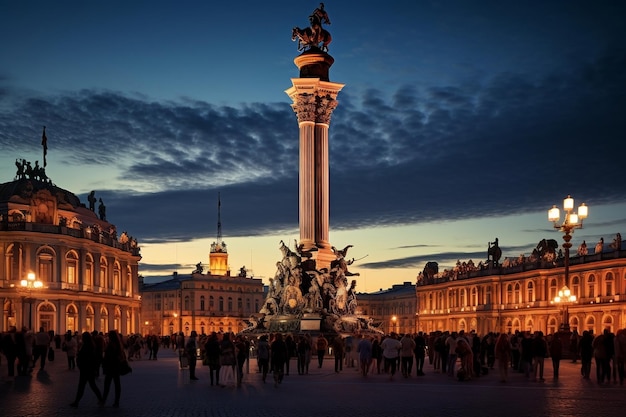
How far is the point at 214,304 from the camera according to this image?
149 meters

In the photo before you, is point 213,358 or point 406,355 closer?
point 213,358

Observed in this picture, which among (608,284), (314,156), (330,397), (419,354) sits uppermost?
(314,156)

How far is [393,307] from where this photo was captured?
562ft

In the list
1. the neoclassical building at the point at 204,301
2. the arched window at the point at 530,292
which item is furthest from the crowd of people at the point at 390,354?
the neoclassical building at the point at 204,301

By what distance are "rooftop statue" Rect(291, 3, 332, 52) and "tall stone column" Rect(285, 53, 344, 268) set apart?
125cm

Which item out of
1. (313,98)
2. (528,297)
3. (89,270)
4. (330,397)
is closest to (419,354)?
A: (330,397)

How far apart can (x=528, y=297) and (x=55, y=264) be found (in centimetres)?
6095

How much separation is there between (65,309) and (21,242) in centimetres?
722

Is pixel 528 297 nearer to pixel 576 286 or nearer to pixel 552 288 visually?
pixel 552 288

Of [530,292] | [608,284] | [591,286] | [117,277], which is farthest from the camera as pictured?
[530,292]

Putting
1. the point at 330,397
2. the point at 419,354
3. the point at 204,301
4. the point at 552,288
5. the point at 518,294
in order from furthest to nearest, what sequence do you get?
the point at 204,301 < the point at 518,294 < the point at 552,288 < the point at 419,354 < the point at 330,397

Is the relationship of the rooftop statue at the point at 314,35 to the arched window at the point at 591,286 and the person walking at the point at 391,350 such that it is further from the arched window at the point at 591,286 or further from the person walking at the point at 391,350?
the arched window at the point at 591,286

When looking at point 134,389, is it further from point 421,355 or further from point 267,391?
point 421,355

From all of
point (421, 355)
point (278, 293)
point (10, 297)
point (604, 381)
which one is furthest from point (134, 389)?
point (10, 297)
